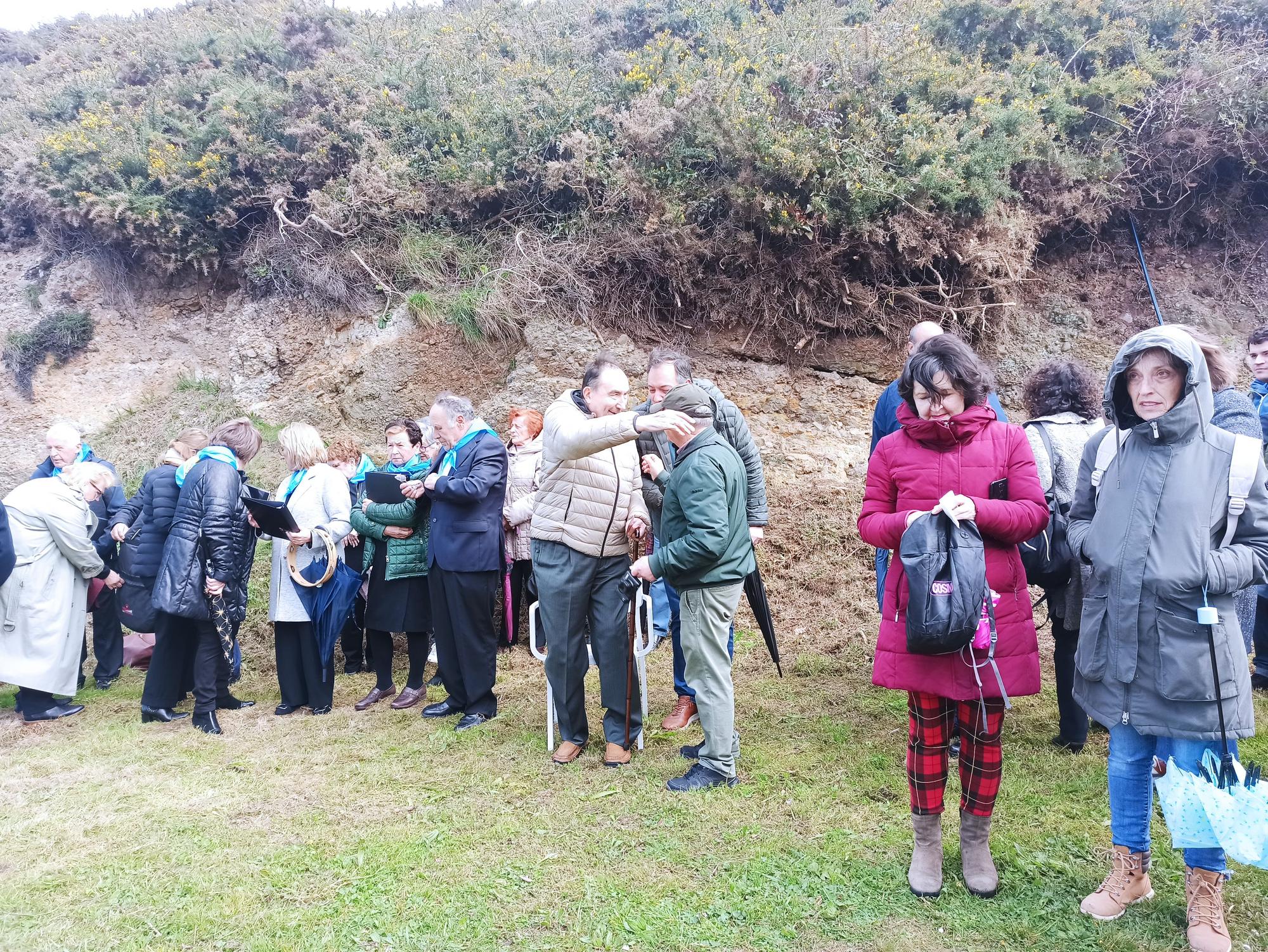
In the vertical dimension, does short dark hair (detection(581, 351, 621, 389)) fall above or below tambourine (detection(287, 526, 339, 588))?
above

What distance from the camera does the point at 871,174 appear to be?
26.3 ft

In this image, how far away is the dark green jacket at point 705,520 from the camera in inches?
153

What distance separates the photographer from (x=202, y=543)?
5410 millimetres

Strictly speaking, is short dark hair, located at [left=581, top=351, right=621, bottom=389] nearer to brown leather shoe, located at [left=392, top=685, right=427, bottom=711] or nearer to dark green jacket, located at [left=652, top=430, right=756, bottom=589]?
dark green jacket, located at [left=652, top=430, right=756, bottom=589]

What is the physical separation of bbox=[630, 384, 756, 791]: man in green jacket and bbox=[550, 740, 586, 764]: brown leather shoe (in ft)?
2.30

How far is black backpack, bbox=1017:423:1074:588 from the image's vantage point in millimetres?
3615

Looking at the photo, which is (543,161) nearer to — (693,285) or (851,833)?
(693,285)

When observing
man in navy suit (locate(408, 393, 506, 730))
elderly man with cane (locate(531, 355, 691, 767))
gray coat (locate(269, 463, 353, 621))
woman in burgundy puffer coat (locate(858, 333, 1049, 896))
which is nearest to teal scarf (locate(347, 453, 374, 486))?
gray coat (locate(269, 463, 353, 621))

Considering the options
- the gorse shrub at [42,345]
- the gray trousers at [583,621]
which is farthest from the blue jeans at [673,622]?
the gorse shrub at [42,345]

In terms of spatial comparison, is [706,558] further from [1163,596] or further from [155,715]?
[155,715]

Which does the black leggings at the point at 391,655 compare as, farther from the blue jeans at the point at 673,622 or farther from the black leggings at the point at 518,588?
the blue jeans at the point at 673,622

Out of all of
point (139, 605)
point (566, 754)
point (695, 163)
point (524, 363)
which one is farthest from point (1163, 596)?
point (695, 163)

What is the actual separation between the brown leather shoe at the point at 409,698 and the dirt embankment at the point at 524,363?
325 centimetres

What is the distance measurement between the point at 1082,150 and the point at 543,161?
6.38 metres
